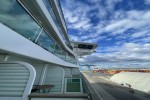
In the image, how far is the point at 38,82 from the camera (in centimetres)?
1327

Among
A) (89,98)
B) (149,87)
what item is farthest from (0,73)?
(149,87)

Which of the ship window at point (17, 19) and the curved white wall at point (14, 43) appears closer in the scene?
the curved white wall at point (14, 43)

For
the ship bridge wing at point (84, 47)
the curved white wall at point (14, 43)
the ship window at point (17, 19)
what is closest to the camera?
the curved white wall at point (14, 43)

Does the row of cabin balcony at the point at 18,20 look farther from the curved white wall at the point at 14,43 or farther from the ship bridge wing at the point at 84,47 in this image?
the ship bridge wing at the point at 84,47

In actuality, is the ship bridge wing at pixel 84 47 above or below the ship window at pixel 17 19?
above

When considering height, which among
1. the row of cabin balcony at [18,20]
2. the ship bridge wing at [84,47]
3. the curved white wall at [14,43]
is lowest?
the curved white wall at [14,43]

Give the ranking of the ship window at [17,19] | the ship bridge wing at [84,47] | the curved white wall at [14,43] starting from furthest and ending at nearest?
the ship bridge wing at [84,47], the ship window at [17,19], the curved white wall at [14,43]

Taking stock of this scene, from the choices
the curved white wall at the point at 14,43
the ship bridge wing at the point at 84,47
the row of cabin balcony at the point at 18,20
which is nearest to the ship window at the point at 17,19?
the row of cabin balcony at the point at 18,20

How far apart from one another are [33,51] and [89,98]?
3.85 metres

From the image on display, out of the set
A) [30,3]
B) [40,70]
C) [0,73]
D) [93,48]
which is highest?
[93,48]

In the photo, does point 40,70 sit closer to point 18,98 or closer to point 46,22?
point 46,22

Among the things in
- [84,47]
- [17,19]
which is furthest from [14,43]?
[84,47]

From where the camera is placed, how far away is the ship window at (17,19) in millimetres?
4582

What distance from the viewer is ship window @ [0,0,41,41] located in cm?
458
